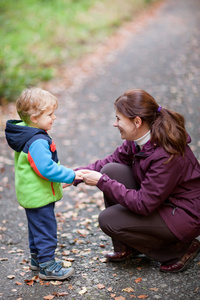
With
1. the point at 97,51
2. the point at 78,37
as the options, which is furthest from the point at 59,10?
the point at 97,51

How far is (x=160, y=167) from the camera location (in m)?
2.86

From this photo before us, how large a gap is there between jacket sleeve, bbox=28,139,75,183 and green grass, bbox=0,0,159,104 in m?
6.36

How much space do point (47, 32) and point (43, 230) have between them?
38.7ft

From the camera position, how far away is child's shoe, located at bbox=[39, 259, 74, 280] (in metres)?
3.12

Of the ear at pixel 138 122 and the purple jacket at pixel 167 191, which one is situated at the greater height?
the ear at pixel 138 122

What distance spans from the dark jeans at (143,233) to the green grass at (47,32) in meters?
6.45

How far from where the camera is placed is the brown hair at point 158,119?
2.88m

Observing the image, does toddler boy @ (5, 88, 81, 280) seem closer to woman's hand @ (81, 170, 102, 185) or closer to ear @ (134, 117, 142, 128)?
woman's hand @ (81, 170, 102, 185)

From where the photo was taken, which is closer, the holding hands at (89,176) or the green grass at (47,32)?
the holding hands at (89,176)

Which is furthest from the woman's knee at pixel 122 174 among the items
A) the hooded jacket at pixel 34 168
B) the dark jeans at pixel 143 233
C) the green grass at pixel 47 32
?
the green grass at pixel 47 32

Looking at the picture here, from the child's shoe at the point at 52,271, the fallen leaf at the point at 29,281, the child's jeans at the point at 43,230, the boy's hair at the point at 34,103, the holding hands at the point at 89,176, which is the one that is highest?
the boy's hair at the point at 34,103

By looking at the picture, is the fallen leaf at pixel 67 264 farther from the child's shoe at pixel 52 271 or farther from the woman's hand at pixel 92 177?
the woman's hand at pixel 92 177

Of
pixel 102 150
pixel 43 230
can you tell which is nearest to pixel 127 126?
pixel 43 230

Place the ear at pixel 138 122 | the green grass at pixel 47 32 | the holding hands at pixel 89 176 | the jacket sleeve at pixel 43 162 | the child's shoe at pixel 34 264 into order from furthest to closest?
the green grass at pixel 47 32 < the child's shoe at pixel 34 264 < the holding hands at pixel 89 176 < the ear at pixel 138 122 < the jacket sleeve at pixel 43 162
